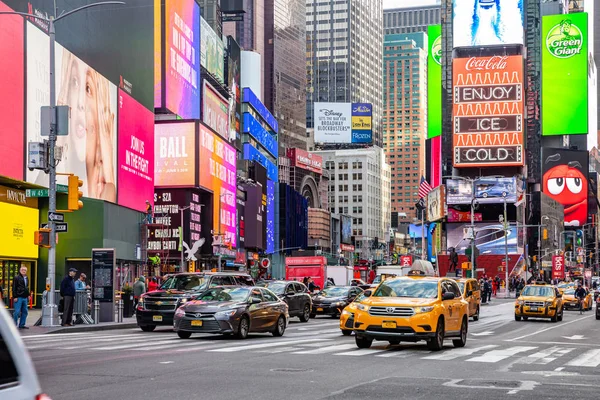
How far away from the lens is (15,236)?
4994 cm

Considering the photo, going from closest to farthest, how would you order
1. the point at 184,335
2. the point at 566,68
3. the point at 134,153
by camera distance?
the point at 184,335 < the point at 134,153 < the point at 566,68

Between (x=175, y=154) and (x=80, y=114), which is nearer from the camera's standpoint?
(x=80, y=114)

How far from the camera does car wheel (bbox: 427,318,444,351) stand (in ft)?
66.4

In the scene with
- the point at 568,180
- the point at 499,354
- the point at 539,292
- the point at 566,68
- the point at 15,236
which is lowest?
the point at 499,354

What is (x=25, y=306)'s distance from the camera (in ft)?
91.8

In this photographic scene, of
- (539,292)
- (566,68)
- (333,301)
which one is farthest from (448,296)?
(566,68)

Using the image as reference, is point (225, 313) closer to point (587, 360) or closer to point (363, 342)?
point (363, 342)

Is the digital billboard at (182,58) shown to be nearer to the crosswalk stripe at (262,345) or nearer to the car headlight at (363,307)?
the crosswalk stripe at (262,345)

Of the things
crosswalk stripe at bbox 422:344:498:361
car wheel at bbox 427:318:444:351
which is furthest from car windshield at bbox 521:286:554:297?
→ car wheel at bbox 427:318:444:351

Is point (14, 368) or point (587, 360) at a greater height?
point (14, 368)

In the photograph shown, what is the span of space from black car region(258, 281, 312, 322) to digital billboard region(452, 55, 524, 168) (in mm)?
108026

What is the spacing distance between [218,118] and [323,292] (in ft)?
243

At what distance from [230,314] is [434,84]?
157538 millimetres

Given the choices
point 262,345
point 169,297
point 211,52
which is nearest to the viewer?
point 262,345
